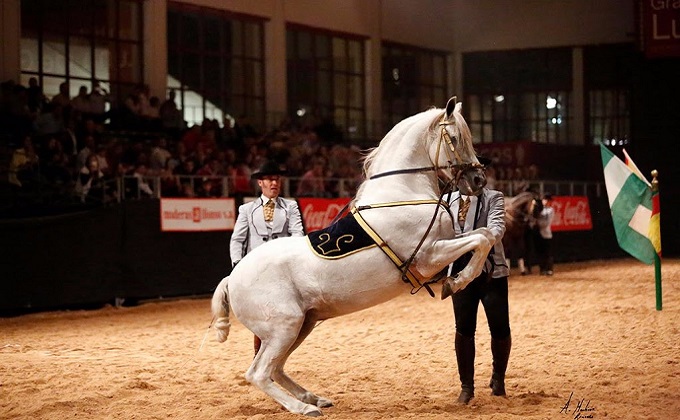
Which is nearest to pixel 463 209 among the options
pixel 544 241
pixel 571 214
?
pixel 544 241

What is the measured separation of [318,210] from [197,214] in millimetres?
2724

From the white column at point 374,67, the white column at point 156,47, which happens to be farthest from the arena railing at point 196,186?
the white column at point 374,67

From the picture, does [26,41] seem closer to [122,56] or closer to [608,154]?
[122,56]

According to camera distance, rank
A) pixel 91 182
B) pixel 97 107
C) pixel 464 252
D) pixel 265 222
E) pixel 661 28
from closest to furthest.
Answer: pixel 464 252 → pixel 265 222 → pixel 91 182 → pixel 97 107 → pixel 661 28

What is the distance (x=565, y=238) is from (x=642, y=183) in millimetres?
12887

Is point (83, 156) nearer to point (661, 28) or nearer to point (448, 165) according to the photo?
point (448, 165)

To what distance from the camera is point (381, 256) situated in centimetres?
635

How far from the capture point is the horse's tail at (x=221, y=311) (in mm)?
6848

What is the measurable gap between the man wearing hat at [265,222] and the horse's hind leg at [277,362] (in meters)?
1.39

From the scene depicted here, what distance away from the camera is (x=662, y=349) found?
9.25 meters

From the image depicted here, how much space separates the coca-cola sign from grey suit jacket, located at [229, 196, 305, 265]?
8842 millimetres

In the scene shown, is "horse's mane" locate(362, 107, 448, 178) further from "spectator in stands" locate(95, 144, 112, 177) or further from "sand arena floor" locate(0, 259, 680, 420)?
"spectator in stands" locate(95, 144, 112, 177)

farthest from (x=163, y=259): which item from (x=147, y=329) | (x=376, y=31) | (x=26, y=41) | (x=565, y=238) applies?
(x=376, y=31)

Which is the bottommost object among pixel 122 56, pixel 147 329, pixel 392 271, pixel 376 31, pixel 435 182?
pixel 147 329
